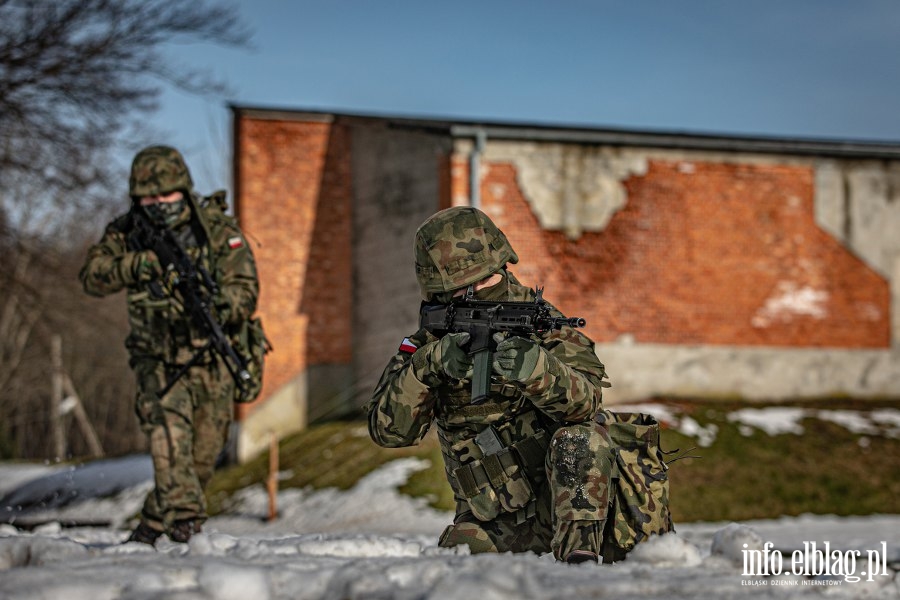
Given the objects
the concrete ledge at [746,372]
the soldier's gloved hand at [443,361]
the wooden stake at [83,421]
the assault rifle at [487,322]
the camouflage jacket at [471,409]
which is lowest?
the wooden stake at [83,421]

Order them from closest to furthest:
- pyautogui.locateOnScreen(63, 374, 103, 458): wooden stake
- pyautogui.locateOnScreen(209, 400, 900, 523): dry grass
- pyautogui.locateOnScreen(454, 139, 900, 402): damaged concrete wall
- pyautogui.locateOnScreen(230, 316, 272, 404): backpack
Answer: pyautogui.locateOnScreen(230, 316, 272, 404): backpack < pyautogui.locateOnScreen(209, 400, 900, 523): dry grass < pyautogui.locateOnScreen(454, 139, 900, 402): damaged concrete wall < pyautogui.locateOnScreen(63, 374, 103, 458): wooden stake

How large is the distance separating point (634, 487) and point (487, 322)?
82 cm

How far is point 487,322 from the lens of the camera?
448 centimetres

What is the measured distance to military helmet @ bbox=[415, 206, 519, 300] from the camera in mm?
4676

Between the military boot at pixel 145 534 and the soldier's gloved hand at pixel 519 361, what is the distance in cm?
277

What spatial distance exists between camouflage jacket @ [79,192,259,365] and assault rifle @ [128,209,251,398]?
0.14ft

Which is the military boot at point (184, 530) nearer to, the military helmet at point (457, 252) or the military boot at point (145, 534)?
the military boot at point (145, 534)

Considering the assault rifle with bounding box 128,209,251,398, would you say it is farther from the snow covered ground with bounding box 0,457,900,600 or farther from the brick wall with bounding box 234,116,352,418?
the brick wall with bounding box 234,116,352,418

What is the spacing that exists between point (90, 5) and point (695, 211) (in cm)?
844

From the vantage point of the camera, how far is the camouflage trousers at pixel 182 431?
645 centimetres

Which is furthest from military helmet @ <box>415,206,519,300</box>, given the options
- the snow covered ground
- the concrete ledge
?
the concrete ledge

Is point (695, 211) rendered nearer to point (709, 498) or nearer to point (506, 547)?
point (709, 498)

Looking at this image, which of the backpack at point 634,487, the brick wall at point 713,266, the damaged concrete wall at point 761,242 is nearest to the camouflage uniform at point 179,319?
the backpack at point 634,487

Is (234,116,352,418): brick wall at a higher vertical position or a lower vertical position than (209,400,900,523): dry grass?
higher
